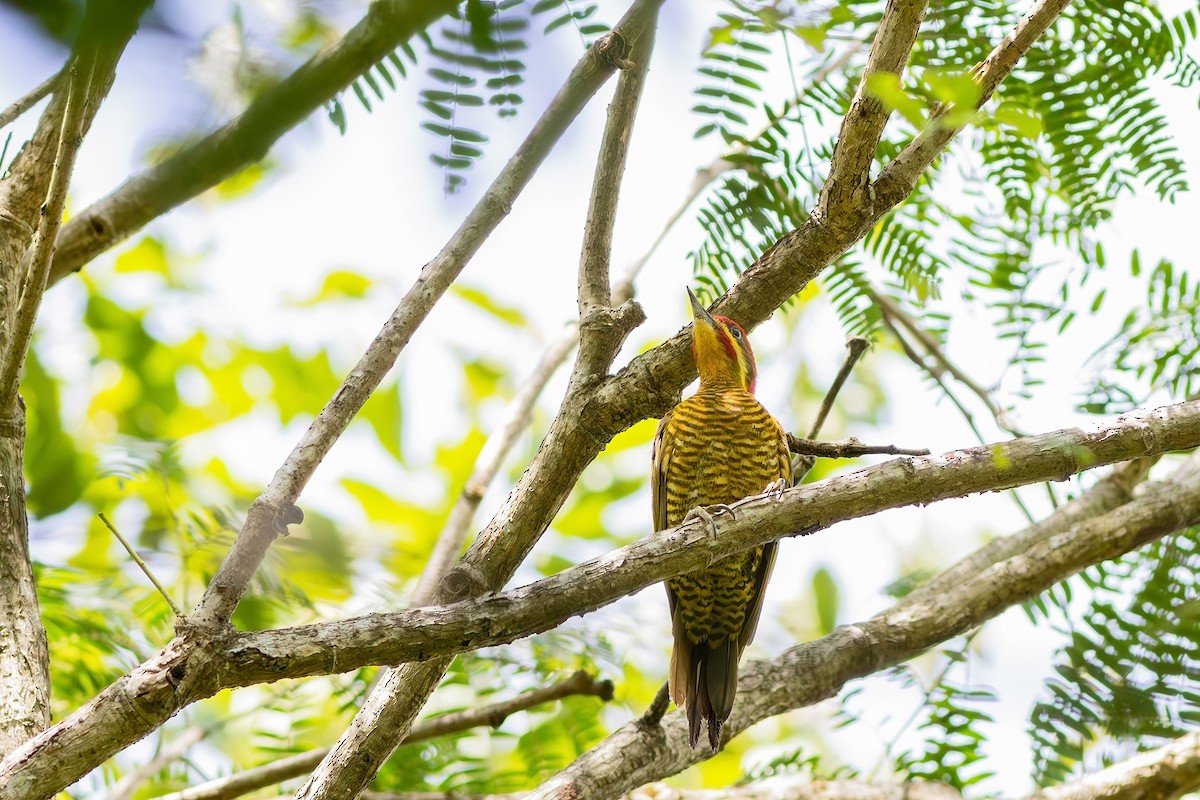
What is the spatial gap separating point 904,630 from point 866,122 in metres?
2.12

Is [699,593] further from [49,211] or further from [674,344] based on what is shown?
[49,211]

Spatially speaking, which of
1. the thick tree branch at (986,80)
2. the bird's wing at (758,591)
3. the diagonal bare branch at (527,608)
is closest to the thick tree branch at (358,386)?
the diagonal bare branch at (527,608)

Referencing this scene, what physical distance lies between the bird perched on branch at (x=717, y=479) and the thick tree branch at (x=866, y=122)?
1.45 m

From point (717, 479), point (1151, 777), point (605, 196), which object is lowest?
point (1151, 777)

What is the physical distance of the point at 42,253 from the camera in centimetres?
226

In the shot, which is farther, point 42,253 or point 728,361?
point 728,361

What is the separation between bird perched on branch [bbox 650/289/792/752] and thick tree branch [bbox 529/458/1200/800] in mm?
336

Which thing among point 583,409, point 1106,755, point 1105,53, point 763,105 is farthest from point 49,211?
point 1106,755

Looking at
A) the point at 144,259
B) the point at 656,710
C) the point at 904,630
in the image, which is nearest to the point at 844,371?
the point at 904,630

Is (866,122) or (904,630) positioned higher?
(866,122)

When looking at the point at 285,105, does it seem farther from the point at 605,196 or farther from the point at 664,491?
the point at 664,491

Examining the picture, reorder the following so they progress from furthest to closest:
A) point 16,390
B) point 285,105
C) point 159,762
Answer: point 159,762, point 16,390, point 285,105

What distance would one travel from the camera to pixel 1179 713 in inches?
139

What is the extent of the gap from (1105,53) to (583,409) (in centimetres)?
235
